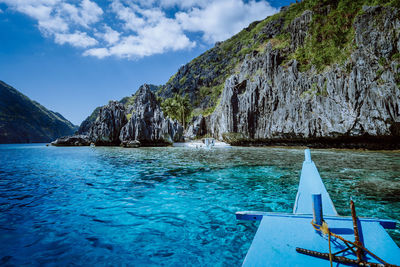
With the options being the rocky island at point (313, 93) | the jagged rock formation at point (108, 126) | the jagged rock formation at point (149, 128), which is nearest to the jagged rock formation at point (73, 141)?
the rocky island at point (313, 93)

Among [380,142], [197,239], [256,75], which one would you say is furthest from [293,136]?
[197,239]

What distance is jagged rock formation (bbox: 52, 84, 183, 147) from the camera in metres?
56.9

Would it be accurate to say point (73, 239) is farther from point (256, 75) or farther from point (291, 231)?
point (256, 75)

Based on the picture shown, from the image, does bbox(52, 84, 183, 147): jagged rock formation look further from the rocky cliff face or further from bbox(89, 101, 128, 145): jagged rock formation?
the rocky cliff face

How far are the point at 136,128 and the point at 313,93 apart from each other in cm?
4611

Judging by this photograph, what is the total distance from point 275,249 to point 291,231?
710mm

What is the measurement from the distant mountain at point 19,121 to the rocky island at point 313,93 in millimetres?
123905

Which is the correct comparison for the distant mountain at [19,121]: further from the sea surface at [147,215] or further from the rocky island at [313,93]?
the sea surface at [147,215]

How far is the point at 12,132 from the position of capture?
471 ft

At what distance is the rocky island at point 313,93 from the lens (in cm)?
2716

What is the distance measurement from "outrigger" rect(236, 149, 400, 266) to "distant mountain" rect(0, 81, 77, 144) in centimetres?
19550

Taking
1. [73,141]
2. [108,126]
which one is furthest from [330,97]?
[73,141]

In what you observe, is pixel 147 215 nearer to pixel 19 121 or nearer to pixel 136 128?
pixel 136 128

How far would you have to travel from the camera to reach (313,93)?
35062 millimetres
